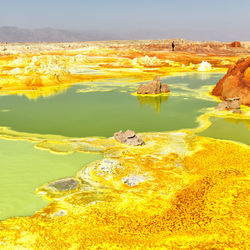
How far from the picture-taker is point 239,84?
28703mm

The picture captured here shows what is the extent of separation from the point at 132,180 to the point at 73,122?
11374mm

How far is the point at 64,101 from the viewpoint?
101 feet

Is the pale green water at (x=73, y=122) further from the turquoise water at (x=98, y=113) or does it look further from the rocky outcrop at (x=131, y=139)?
the rocky outcrop at (x=131, y=139)

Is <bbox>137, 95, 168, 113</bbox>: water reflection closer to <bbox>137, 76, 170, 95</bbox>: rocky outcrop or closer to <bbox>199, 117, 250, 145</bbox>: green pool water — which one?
<bbox>137, 76, 170, 95</bbox>: rocky outcrop

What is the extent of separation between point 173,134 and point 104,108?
1045cm

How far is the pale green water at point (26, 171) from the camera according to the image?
982 centimetres

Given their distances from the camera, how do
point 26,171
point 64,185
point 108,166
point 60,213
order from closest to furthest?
1. point 60,213
2. point 64,185
3. point 108,166
4. point 26,171

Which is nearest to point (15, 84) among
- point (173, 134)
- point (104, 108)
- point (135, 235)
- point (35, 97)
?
point (35, 97)

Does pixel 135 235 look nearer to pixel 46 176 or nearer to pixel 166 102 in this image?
pixel 46 176

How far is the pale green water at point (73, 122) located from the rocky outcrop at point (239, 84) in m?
1.96

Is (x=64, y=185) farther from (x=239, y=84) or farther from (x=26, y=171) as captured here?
(x=239, y=84)

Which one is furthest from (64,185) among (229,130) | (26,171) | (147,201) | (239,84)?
(239,84)

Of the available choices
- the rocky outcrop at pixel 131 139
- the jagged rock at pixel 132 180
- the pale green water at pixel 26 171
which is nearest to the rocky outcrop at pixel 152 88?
the rocky outcrop at pixel 131 139

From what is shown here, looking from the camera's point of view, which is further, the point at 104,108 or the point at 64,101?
the point at 64,101
